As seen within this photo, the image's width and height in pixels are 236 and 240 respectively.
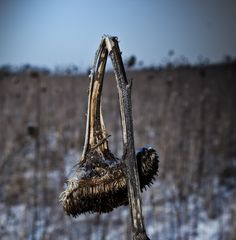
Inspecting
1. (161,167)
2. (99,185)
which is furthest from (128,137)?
(161,167)

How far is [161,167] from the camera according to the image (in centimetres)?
596

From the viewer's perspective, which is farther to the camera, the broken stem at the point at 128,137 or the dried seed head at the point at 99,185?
the dried seed head at the point at 99,185

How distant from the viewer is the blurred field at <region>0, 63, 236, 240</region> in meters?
3.95

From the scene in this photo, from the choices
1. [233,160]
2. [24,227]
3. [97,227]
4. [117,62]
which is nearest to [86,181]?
[117,62]

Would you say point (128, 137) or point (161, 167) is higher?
point (161, 167)

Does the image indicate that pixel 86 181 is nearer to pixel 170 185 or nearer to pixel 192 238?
pixel 192 238

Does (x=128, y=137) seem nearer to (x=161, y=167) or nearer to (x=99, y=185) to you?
(x=99, y=185)

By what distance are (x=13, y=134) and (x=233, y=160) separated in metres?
3.89

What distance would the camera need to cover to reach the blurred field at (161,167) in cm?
395

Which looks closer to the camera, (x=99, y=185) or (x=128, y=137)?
(x=128, y=137)

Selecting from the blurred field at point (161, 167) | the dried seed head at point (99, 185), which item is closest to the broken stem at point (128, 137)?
the dried seed head at point (99, 185)

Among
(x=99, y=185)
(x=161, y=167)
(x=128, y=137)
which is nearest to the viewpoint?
(x=128, y=137)

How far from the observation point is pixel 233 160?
685 cm

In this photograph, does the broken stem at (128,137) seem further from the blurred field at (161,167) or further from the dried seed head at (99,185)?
the blurred field at (161,167)
